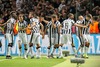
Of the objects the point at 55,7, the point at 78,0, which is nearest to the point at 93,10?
the point at 78,0

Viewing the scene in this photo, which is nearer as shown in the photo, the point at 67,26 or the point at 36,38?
the point at 36,38

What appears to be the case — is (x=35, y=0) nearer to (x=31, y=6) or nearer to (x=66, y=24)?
(x=31, y=6)

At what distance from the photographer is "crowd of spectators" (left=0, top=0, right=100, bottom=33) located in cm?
2448

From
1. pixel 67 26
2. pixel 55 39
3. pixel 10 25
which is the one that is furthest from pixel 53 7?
pixel 10 25

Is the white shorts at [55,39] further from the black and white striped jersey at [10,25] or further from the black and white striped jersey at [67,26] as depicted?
the black and white striped jersey at [10,25]

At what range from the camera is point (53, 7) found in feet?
83.6

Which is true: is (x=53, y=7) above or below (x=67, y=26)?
above

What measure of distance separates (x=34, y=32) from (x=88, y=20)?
2.88m

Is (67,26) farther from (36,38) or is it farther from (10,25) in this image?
(10,25)

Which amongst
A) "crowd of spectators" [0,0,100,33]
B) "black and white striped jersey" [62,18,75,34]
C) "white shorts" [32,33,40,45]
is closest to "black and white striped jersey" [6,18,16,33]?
"white shorts" [32,33,40,45]

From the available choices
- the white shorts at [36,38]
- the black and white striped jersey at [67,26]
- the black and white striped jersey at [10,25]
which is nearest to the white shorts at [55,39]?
the black and white striped jersey at [67,26]

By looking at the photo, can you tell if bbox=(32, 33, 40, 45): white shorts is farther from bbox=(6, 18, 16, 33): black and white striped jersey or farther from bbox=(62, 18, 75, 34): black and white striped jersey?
bbox=(62, 18, 75, 34): black and white striped jersey

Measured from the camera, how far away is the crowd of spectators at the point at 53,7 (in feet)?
80.3

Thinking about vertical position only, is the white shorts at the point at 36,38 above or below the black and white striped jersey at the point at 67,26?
below
